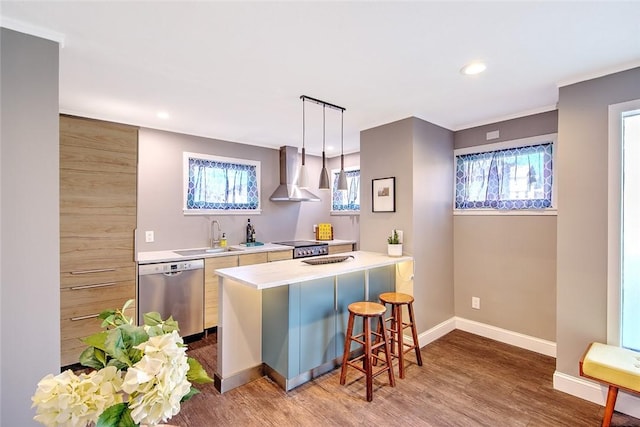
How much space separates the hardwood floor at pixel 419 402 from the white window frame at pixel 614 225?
0.65 metres

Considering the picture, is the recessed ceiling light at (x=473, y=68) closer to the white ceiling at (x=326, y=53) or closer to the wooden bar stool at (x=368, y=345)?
the white ceiling at (x=326, y=53)

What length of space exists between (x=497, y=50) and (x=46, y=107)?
2.76 metres

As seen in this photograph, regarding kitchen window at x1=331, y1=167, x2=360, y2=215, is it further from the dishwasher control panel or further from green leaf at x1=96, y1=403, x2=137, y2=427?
green leaf at x1=96, y1=403, x2=137, y2=427

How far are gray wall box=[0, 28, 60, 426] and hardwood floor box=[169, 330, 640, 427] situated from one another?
0.94 meters

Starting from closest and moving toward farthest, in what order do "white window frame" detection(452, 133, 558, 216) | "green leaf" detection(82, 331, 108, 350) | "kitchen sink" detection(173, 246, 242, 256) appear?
"green leaf" detection(82, 331, 108, 350) < "white window frame" detection(452, 133, 558, 216) < "kitchen sink" detection(173, 246, 242, 256)

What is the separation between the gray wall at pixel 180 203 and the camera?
12.1 feet

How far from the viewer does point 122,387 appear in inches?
28.1

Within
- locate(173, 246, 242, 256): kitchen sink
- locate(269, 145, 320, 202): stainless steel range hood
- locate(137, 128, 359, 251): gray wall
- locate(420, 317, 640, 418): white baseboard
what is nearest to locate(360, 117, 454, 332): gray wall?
locate(420, 317, 640, 418): white baseboard

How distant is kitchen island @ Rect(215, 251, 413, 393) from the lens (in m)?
2.37

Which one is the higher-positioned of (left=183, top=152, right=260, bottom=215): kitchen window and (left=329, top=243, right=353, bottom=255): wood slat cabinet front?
(left=183, top=152, right=260, bottom=215): kitchen window

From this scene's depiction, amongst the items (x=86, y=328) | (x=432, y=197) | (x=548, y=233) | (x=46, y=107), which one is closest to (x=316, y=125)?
(x=432, y=197)

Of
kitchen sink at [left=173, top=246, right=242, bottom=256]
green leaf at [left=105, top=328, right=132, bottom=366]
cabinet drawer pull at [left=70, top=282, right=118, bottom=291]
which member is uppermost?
green leaf at [left=105, top=328, right=132, bottom=366]

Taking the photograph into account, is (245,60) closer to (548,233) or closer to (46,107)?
(46,107)

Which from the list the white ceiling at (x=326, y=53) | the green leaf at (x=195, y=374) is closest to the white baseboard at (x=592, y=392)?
the white ceiling at (x=326, y=53)
